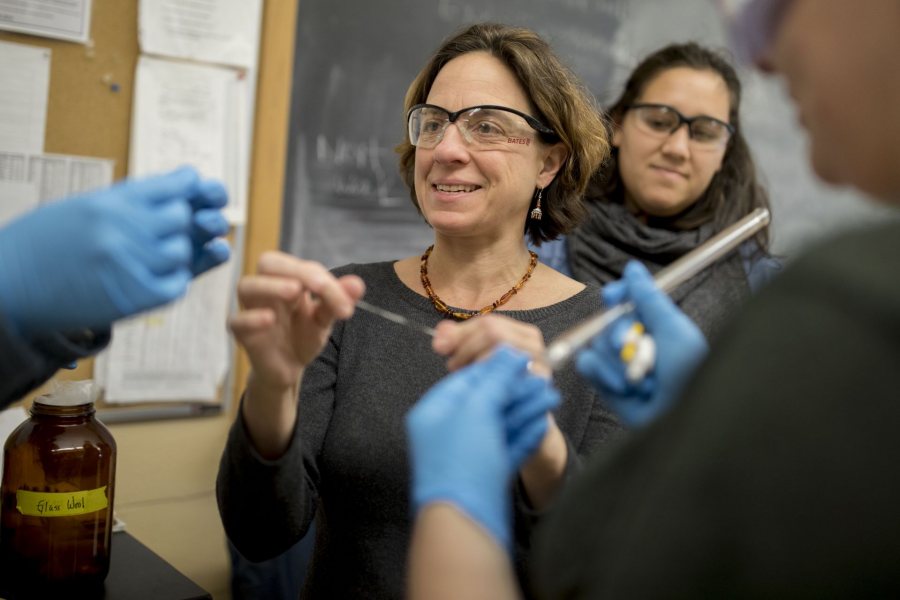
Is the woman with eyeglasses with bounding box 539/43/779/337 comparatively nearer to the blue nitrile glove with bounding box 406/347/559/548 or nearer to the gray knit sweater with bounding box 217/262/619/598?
the gray knit sweater with bounding box 217/262/619/598

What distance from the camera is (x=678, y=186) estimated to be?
2123mm

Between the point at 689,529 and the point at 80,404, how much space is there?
1068 millimetres

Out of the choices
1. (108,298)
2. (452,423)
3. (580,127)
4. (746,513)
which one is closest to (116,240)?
(108,298)

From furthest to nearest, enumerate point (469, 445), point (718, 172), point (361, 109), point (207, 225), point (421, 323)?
point (361, 109), point (718, 172), point (421, 323), point (207, 225), point (469, 445)

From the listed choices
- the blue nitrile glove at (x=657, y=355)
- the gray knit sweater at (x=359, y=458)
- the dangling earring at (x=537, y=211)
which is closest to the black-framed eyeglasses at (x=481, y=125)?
the dangling earring at (x=537, y=211)

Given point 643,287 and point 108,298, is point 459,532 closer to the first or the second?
point 643,287

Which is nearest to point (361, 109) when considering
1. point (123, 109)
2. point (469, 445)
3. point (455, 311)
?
point (123, 109)

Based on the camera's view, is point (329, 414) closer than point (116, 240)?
No

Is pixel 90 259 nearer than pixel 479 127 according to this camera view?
Yes

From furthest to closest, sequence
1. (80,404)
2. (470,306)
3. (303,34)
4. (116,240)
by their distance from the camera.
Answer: (303,34) → (470,306) → (80,404) → (116,240)

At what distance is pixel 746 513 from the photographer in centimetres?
47

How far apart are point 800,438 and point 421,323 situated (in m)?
0.96

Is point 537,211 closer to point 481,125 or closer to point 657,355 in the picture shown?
point 481,125

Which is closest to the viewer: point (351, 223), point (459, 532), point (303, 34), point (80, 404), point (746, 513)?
point (746, 513)
